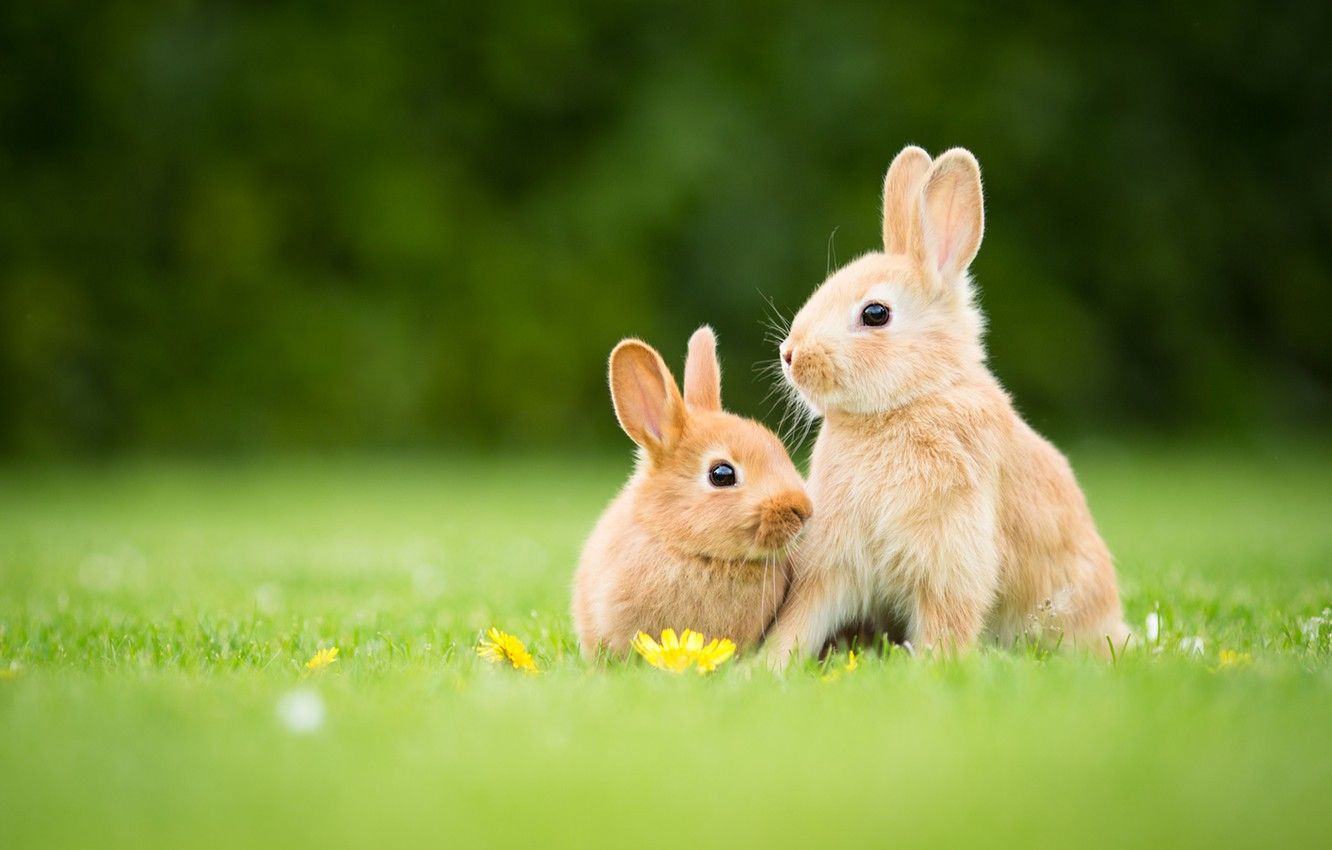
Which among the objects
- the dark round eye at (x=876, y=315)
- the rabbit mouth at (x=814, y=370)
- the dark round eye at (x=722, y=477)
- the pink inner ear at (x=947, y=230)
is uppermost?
the pink inner ear at (x=947, y=230)

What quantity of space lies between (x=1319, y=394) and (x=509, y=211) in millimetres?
8871

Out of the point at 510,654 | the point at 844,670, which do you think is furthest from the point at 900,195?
the point at 510,654

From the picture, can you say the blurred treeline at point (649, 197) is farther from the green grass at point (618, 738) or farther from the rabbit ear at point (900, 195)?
the rabbit ear at point (900, 195)

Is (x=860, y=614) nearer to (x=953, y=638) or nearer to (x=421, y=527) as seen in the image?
(x=953, y=638)

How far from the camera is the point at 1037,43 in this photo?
1412 cm

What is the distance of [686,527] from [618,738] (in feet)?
3.14

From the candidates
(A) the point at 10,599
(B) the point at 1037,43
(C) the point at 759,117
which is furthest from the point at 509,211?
(A) the point at 10,599

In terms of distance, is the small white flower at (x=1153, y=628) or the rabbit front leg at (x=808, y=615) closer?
the rabbit front leg at (x=808, y=615)

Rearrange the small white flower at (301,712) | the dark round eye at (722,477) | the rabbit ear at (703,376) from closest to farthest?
the small white flower at (301,712) < the dark round eye at (722,477) < the rabbit ear at (703,376)

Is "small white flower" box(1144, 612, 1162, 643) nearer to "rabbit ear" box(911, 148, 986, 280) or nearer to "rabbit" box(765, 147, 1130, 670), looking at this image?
"rabbit" box(765, 147, 1130, 670)

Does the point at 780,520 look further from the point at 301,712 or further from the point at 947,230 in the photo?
the point at 301,712

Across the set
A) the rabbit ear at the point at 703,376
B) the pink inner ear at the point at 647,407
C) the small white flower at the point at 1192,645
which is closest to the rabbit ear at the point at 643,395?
the pink inner ear at the point at 647,407

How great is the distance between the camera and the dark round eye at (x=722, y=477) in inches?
134

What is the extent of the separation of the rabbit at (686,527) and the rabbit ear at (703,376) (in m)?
0.23
